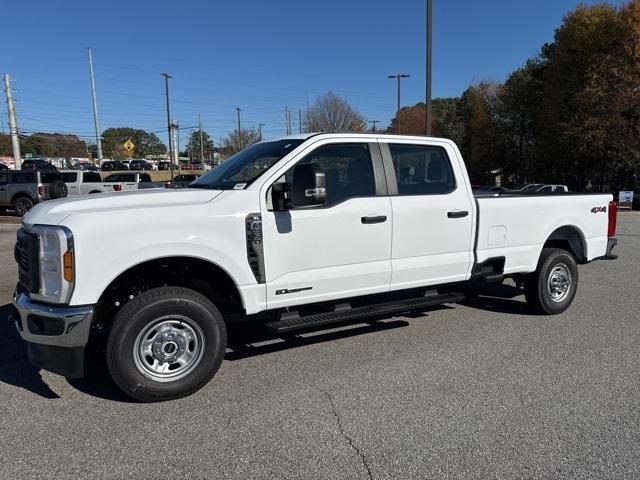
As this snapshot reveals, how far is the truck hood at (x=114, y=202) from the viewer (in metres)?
3.66

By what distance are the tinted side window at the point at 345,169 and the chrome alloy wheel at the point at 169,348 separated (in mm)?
1606

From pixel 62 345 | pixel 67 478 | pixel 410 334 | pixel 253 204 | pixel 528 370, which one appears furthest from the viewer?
pixel 410 334

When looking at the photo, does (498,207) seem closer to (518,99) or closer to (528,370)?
(528,370)

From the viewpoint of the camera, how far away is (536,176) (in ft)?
137

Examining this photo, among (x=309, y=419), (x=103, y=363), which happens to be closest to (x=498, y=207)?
(x=309, y=419)

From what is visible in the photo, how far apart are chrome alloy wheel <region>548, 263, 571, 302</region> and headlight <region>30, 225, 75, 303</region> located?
5139 mm

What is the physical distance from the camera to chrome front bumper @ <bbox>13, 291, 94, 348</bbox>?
11.5ft

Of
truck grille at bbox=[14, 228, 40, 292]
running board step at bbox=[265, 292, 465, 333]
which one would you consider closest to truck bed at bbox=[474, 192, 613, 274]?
running board step at bbox=[265, 292, 465, 333]

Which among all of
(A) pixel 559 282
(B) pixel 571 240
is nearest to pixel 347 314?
(A) pixel 559 282

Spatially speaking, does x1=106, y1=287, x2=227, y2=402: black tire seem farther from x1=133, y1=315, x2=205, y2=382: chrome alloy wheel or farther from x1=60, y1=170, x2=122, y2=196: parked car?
x1=60, y1=170, x2=122, y2=196: parked car

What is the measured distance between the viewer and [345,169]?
15.6ft

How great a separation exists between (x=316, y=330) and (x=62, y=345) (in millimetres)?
2686

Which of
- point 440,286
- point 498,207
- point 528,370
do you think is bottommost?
point 528,370

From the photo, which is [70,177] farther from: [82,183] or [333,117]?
[333,117]
